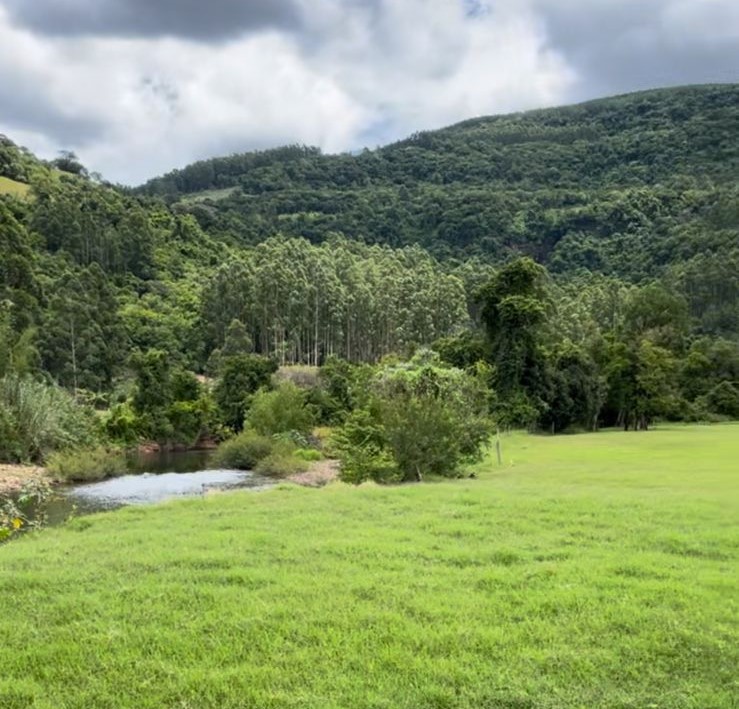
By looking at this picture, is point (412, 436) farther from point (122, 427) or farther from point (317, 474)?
point (122, 427)

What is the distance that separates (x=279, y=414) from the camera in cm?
5488

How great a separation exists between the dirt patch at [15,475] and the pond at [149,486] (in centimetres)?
213

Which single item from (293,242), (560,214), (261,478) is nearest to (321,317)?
(293,242)

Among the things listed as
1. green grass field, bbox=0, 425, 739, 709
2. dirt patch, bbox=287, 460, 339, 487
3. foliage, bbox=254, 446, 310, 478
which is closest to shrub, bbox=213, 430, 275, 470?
foliage, bbox=254, 446, 310, 478

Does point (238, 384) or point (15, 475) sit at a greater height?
point (238, 384)

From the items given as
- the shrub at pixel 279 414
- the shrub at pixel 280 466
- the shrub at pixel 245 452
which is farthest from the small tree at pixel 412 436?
the shrub at pixel 279 414

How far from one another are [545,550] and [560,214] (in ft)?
543

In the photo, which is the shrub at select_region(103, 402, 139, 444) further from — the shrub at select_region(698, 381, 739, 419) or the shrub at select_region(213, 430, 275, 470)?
the shrub at select_region(698, 381, 739, 419)

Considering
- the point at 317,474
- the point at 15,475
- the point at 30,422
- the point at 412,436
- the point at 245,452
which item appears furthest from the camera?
the point at 245,452

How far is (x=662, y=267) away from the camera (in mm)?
125750

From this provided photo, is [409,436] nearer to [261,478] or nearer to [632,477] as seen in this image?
[632,477]

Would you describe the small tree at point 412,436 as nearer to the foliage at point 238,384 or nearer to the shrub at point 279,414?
the shrub at point 279,414

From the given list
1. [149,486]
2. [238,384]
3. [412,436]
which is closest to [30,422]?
[149,486]

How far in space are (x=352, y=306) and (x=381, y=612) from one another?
83.6m
